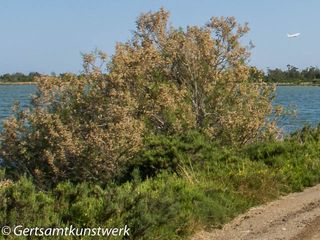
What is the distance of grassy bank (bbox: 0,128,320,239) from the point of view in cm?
760

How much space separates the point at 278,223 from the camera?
885 centimetres

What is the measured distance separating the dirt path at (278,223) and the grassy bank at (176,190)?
0.65 ft

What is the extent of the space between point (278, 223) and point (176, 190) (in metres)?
1.64

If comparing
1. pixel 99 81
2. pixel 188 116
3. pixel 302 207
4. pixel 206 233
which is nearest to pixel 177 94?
pixel 188 116

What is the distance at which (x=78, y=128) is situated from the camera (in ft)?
43.7

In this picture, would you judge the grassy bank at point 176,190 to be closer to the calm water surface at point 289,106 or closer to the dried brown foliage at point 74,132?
the dried brown foliage at point 74,132

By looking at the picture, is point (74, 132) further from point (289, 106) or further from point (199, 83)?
point (289, 106)

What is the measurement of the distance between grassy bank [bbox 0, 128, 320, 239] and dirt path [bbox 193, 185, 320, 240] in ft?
0.65

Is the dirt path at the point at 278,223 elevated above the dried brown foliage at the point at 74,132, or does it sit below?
below

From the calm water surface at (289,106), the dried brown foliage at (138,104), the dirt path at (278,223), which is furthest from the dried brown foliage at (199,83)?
the dirt path at (278,223)

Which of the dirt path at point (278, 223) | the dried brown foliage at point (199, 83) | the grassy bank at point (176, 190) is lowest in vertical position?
the dirt path at point (278, 223)

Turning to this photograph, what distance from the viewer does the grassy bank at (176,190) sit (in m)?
7.60

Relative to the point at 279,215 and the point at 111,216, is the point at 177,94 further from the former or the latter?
the point at 111,216

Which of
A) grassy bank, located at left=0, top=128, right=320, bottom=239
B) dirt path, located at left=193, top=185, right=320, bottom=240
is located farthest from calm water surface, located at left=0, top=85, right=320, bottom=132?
dirt path, located at left=193, top=185, right=320, bottom=240
